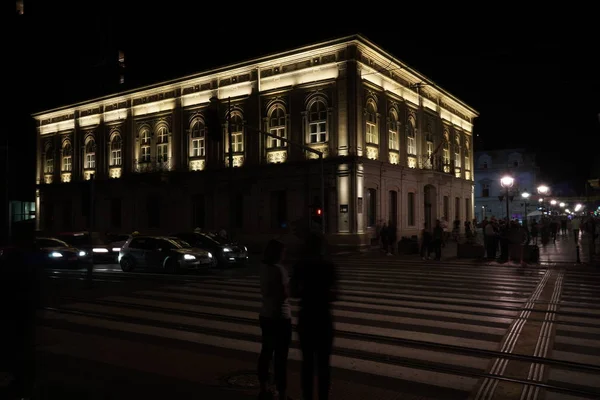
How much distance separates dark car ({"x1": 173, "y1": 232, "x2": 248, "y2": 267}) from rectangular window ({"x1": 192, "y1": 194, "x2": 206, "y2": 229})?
52.2ft

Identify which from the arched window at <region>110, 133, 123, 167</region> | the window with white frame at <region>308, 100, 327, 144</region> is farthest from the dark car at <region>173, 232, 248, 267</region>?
the arched window at <region>110, 133, 123, 167</region>

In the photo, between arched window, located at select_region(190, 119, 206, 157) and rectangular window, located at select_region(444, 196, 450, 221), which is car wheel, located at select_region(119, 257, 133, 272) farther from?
rectangular window, located at select_region(444, 196, 450, 221)

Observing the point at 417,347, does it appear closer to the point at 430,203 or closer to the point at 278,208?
the point at 278,208

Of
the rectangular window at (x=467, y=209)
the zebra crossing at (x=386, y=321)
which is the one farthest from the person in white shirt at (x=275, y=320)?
the rectangular window at (x=467, y=209)

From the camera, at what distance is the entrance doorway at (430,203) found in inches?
1628

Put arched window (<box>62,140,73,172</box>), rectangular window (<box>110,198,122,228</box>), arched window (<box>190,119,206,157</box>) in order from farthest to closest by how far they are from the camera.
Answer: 1. arched window (<box>62,140,73,172</box>)
2. rectangular window (<box>110,198,122,228</box>)
3. arched window (<box>190,119,206,157</box>)

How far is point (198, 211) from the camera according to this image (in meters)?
39.6

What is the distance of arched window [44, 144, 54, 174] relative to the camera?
50469 mm

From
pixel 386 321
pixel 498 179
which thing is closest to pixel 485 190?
pixel 498 179

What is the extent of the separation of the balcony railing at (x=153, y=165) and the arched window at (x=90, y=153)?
614cm

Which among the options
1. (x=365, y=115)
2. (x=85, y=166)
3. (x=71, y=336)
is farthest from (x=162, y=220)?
(x=71, y=336)

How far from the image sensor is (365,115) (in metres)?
33.0

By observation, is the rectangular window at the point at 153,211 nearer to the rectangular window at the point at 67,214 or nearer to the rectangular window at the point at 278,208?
the rectangular window at the point at 67,214

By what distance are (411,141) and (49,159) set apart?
3608cm
